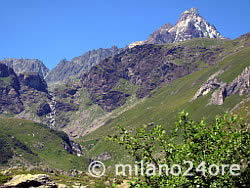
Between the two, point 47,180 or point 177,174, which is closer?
point 177,174

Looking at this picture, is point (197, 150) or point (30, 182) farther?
point (30, 182)

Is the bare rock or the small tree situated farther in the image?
the bare rock

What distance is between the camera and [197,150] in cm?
2219

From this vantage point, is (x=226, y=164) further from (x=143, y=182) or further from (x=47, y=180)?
(x=47, y=180)

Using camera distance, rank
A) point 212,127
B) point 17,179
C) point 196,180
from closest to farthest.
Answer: point 196,180, point 212,127, point 17,179

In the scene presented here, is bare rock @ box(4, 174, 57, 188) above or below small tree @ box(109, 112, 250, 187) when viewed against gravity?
below

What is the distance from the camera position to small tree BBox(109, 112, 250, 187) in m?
21.4

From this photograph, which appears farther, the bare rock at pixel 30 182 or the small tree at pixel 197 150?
the bare rock at pixel 30 182

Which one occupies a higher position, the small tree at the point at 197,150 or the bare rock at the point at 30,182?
the small tree at the point at 197,150

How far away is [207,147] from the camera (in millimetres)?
22344

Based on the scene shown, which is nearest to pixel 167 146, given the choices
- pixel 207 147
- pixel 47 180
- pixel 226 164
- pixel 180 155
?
pixel 180 155

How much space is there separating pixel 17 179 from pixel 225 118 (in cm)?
5058

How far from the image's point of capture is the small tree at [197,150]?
21.4 metres

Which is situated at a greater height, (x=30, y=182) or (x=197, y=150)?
(x=197, y=150)
